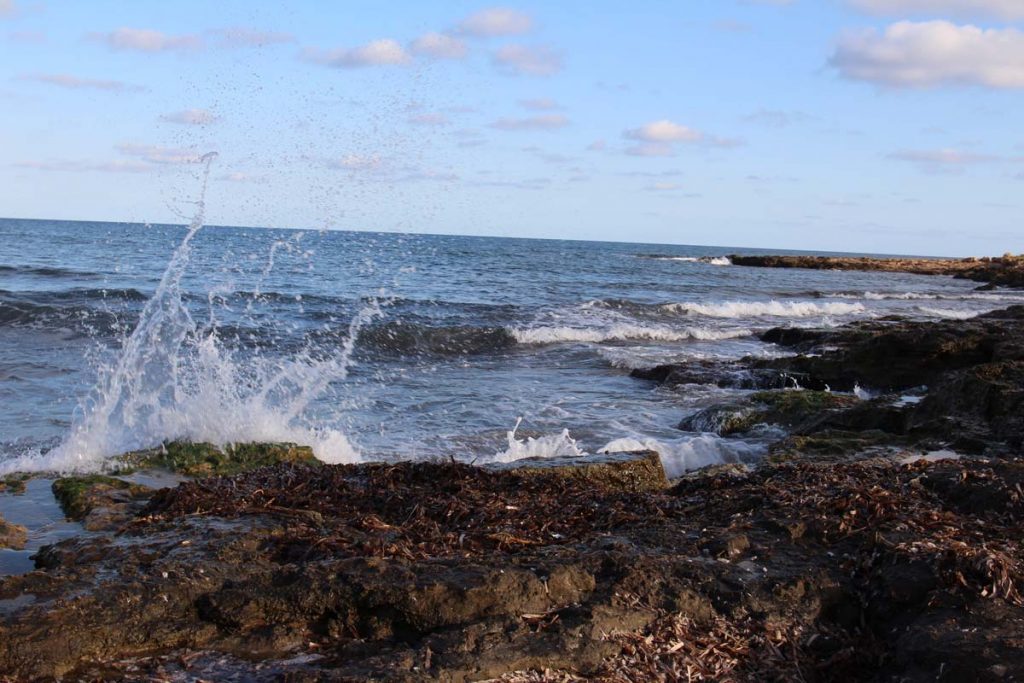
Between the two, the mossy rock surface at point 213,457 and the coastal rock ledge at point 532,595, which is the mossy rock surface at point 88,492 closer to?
the coastal rock ledge at point 532,595

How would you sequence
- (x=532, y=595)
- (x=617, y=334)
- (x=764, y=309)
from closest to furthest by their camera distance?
1. (x=532, y=595)
2. (x=617, y=334)
3. (x=764, y=309)

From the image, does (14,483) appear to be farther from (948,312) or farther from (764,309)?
(948,312)

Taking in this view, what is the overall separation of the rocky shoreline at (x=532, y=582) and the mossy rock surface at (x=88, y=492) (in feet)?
0.64

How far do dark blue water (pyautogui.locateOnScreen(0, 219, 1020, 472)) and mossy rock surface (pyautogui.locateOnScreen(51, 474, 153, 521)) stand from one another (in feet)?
3.86

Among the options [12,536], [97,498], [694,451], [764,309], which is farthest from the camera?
[764,309]

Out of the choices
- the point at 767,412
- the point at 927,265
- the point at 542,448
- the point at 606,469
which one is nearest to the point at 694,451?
the point at 542,448

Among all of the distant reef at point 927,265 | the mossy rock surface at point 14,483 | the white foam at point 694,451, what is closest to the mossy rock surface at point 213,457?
the mossy rock surface at point 14,483

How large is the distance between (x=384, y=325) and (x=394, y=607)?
60.3 ft

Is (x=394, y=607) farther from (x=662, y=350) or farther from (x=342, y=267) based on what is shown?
(x=342, y=267)

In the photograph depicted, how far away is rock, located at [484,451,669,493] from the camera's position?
5949 mm

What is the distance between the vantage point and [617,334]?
73.6 ft

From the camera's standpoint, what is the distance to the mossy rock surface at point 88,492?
17.2ft

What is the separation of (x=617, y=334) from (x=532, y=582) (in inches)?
758

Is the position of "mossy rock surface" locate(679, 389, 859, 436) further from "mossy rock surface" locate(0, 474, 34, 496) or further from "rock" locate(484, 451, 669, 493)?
"mossy rock surface" locate(0, 474, 34, 496)
